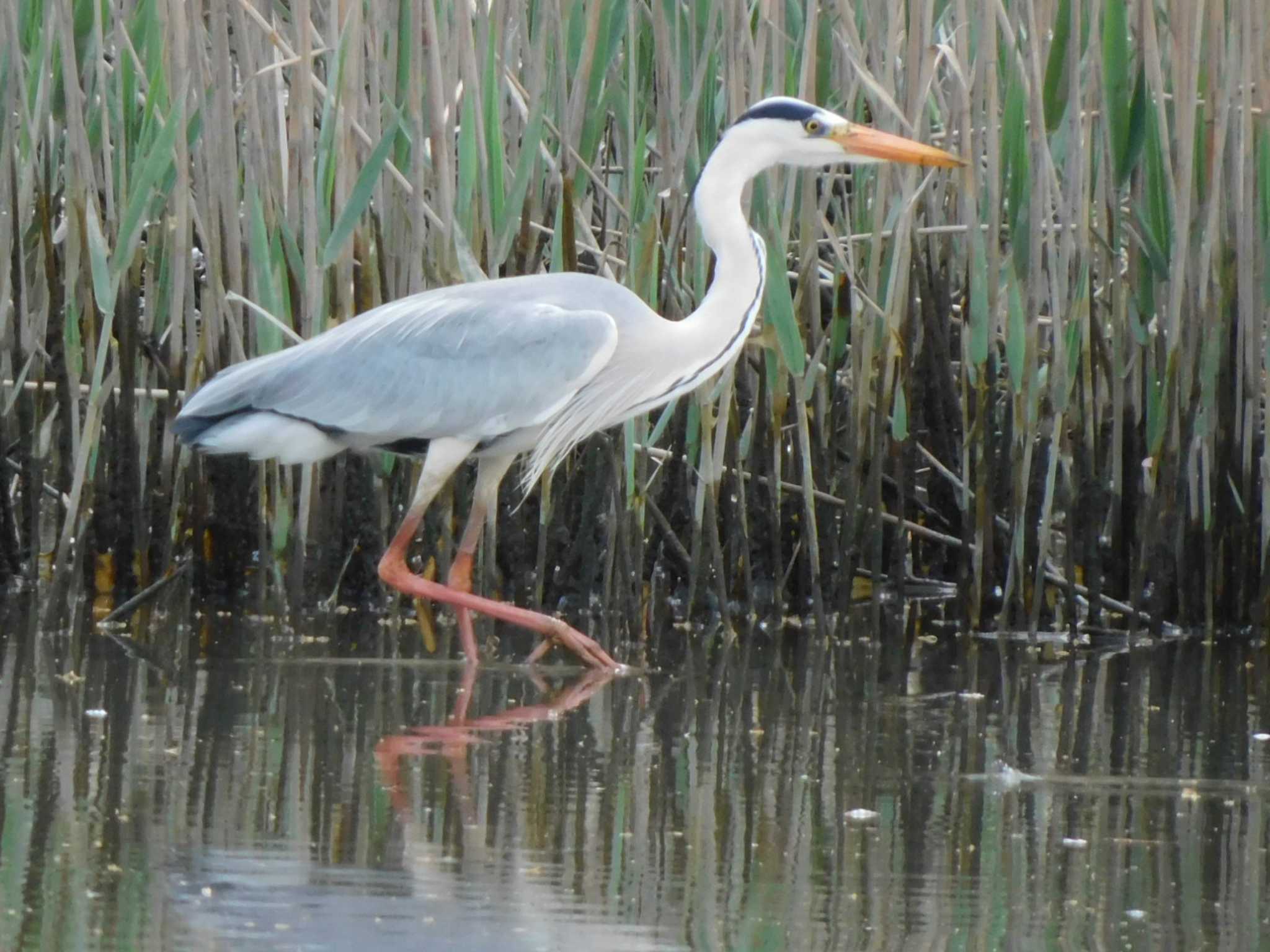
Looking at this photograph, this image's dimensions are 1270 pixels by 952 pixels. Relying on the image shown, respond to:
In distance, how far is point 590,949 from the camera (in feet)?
9.46

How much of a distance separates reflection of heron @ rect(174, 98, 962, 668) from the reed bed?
23 centimetres

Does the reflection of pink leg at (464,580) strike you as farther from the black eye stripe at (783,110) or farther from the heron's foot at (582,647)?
the black eye stripe at (783,110)

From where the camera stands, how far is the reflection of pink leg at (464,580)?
5.41 meters

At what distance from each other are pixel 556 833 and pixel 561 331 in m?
2.29

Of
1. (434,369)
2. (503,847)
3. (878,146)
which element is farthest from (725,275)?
(503,847)

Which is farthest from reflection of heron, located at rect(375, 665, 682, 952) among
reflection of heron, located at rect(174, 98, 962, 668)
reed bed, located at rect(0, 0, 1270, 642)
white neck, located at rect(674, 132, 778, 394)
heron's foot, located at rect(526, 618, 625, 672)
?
reed bed, located at rect(0, 0, 1270, 642)

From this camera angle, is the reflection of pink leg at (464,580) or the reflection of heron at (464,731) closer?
the reflection of heron at (464,731)

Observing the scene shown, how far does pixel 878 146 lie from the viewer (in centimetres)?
557

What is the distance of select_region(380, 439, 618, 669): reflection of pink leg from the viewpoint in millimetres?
5406

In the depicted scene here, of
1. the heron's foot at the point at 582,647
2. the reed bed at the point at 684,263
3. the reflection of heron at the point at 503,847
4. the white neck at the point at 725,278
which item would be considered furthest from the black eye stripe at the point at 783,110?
the reflection of heron at the point at 503,847

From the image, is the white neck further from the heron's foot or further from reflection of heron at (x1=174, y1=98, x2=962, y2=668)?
the heron's foot

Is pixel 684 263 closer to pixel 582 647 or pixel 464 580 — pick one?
pixel 464 580

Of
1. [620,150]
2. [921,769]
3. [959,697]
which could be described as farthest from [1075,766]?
[620,150]

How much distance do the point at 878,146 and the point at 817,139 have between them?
171mm
